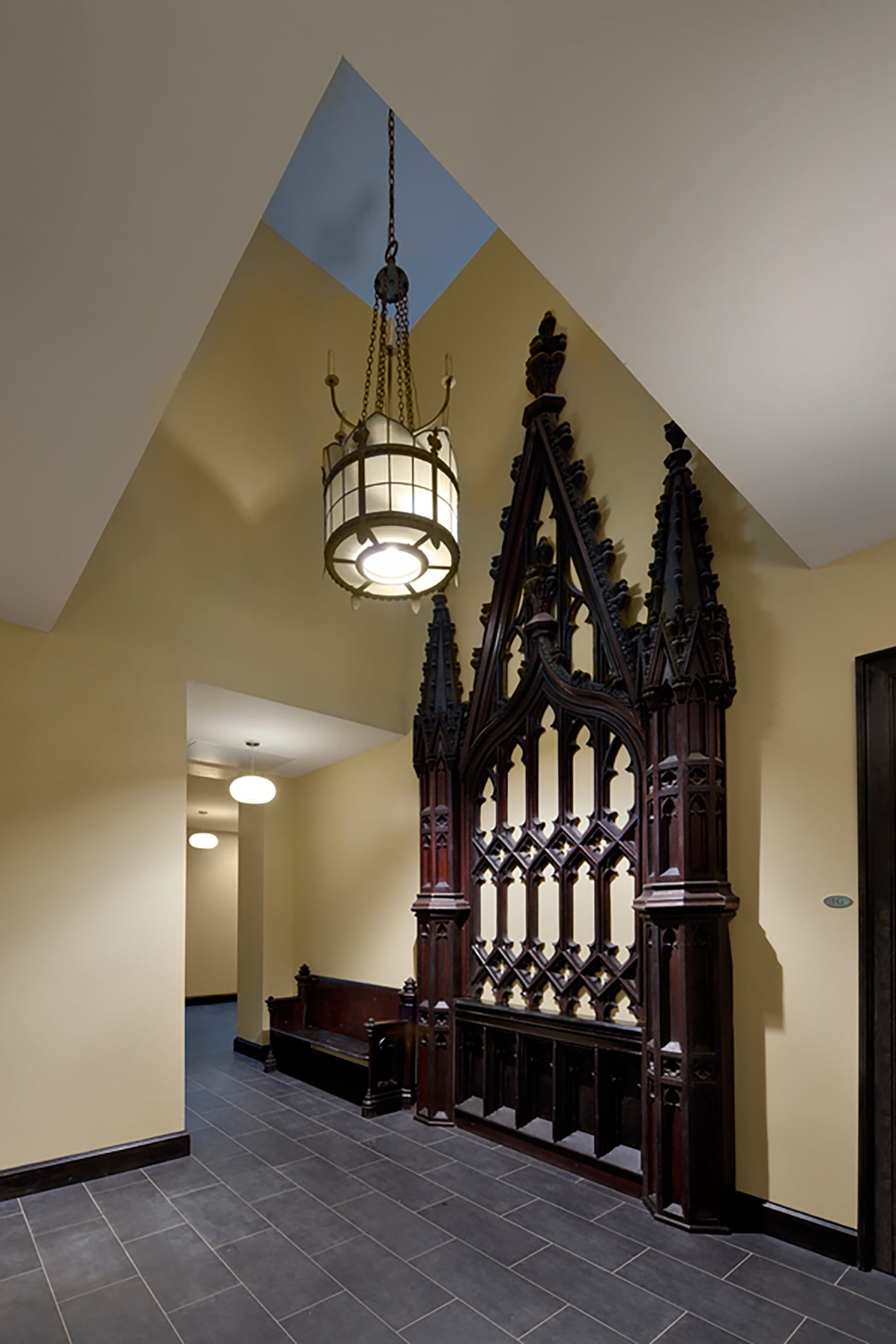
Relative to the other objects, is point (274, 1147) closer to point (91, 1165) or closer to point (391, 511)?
point (91, 1165)

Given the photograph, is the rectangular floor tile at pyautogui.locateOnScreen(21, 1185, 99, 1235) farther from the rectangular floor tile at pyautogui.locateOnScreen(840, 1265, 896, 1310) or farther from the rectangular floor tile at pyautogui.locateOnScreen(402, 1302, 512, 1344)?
the rectangular floor tile at pyautogui.locateOnScreen(840, 1265, 896, 1310)

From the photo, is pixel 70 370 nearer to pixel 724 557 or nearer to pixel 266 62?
pixel 266 62

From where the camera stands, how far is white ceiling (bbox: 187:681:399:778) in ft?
16.5

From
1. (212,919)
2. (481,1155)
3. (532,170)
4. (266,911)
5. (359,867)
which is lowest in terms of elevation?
(212,919)

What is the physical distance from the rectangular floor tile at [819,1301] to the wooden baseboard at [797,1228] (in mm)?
190

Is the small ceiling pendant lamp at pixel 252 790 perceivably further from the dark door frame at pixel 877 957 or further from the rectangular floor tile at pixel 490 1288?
the dark door frame at pixel 877 957

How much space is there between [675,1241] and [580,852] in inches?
67.2

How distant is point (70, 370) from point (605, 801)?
312 centimetres

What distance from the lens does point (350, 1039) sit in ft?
18.5

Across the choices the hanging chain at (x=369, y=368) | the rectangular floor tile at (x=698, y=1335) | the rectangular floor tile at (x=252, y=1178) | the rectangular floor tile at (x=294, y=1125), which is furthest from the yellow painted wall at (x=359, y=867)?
the rectangular floor tile at (x=698, y=1335)

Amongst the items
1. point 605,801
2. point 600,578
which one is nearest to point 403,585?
point 600,578

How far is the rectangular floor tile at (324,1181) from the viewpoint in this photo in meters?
3.63

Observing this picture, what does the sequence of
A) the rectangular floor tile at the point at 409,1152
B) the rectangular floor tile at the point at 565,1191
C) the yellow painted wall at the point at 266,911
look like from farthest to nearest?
the yellow painted wall at the point at 266,911 < the rectangular floor tile at the point at 409,1152 < the rectangular floor tile at the point at 565,1191

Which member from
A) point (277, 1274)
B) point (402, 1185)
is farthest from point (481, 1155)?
point (277, 1274)
